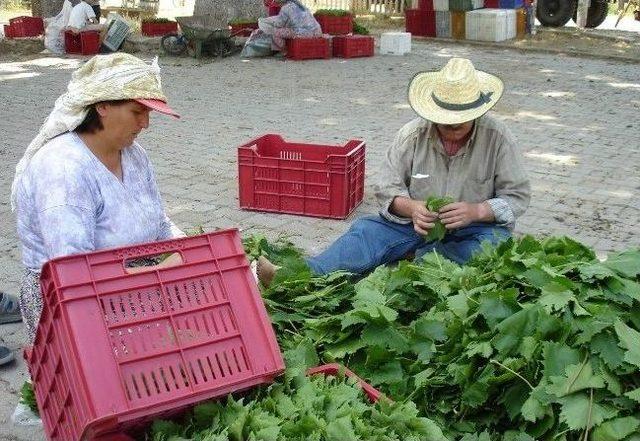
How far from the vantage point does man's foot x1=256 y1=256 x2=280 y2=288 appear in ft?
11.2

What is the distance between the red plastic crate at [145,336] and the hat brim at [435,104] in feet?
5.45

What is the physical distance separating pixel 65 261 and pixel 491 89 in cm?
241

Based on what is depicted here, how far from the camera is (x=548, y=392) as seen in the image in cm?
240

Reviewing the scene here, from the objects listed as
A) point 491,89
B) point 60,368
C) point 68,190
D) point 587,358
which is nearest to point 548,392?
point 587,358

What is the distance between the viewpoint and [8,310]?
3977 millimetres

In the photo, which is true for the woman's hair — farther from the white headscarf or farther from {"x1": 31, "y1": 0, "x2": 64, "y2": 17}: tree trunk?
{"x1": 31, "y1": 0, "x2": 64, "y2": 17}: tree trunk

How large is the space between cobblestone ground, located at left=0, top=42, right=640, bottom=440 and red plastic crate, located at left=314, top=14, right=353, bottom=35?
1.14 meters

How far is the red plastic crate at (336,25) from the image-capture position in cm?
1367

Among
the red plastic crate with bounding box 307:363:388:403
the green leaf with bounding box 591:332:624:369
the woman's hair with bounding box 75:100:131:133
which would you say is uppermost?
the woman's hair with bounding box 75:100:131:133

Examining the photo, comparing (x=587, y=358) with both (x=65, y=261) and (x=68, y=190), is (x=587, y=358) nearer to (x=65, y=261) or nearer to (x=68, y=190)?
(x=65, y=261)

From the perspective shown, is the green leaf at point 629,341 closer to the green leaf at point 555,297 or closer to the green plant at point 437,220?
the green leaf at point 555,297

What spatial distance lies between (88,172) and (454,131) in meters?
1.87

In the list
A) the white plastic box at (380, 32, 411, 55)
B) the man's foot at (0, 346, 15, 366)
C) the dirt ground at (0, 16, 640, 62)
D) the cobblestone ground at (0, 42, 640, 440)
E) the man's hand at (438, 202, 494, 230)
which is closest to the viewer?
the man's foot at (0, 346, 15, 366)

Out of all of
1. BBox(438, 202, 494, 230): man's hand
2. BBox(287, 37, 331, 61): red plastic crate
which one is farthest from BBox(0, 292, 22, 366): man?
BBox(287, 37, 331, 61): red plastic crate
